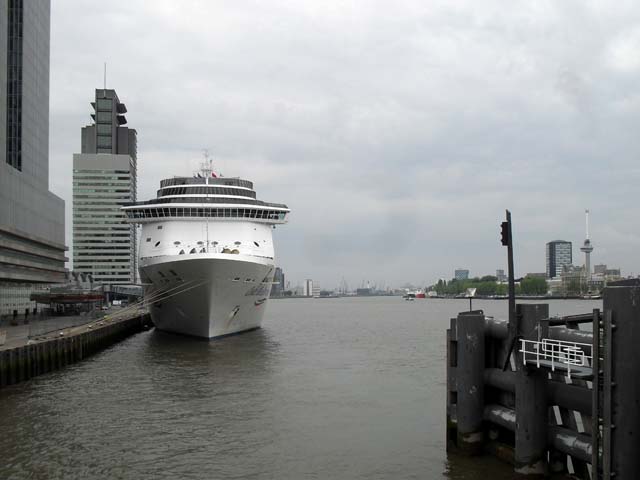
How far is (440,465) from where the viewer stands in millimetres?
14461

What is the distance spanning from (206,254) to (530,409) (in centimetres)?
2710

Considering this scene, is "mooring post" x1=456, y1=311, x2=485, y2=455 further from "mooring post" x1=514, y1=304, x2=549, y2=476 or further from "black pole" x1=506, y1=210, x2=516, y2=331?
"mooring post" x1=514, y1=304, x2=549, y2=476

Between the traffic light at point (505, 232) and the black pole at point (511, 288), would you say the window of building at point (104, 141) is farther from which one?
the traffic light at point (505, 232)

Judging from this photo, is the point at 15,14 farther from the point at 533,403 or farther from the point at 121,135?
the point at 121,135

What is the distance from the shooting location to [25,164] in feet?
268

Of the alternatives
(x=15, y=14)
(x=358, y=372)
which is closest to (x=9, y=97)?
(x=15, y=14)

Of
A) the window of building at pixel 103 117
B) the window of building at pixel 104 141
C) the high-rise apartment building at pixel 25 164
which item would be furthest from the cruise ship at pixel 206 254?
the window of building at pixel 104 141

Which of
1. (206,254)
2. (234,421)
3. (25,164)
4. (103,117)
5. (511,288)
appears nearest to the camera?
(511,288)

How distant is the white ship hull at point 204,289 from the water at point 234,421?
538 centimetres

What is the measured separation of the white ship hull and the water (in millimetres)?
5383

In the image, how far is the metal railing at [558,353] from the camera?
33.7 ft

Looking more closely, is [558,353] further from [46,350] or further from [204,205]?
[204,205]

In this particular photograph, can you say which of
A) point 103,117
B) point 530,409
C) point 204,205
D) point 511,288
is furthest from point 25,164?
point 103,117

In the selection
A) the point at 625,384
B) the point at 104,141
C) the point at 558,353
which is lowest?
the point at 625,384
